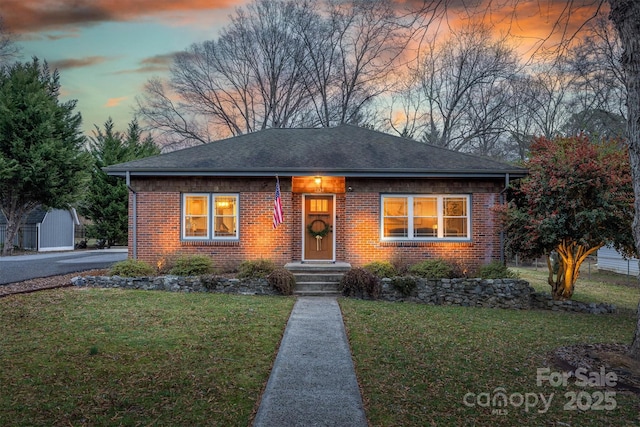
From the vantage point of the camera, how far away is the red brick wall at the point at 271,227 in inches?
481

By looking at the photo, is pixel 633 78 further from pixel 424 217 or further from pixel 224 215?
pixel 224 215

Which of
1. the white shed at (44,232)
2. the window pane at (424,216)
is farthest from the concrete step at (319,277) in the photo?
the white shed at (44,232)

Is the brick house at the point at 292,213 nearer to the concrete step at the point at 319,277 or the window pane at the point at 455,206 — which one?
the window pane at the point at 455,206

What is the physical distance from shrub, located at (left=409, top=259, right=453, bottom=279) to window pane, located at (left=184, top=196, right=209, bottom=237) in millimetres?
6306

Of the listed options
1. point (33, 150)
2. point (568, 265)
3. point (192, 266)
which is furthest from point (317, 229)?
point (33, 150)

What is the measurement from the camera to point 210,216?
12375mm

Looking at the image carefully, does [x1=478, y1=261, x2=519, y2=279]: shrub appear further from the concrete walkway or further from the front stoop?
the concrete walkway

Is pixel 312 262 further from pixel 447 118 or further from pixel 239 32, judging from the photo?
pixel 239 32

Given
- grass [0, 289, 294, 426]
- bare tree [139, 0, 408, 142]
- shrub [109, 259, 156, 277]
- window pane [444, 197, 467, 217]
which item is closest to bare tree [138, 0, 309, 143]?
bare tree [139, 0, 408, 142]

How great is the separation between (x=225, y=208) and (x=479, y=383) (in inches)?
368

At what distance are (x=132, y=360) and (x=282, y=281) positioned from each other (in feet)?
17.5

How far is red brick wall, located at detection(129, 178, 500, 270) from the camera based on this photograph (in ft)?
40.1

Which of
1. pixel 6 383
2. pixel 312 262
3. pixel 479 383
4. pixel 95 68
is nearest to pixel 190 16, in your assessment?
pixel 95 68

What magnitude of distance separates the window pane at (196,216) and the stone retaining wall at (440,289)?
207cm
